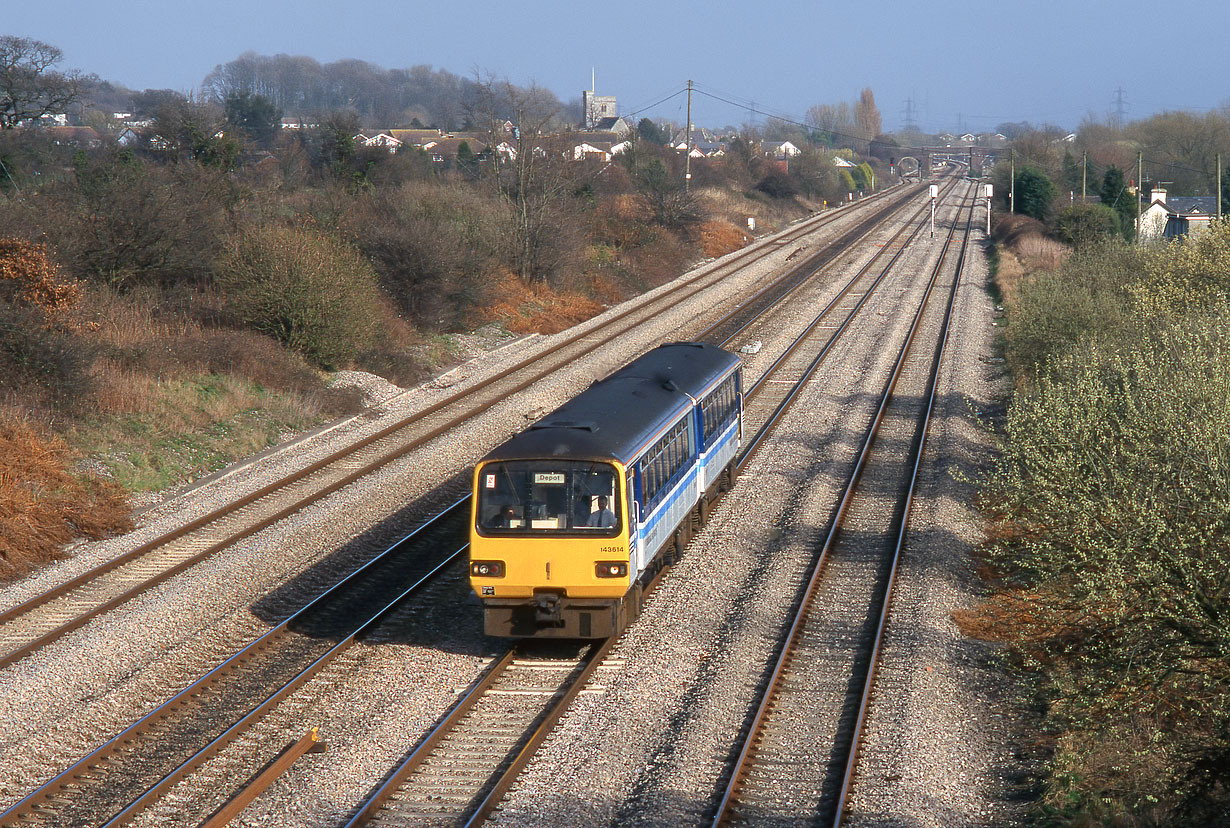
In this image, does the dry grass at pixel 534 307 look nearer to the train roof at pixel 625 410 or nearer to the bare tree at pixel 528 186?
the bare tree at pixel 528 186

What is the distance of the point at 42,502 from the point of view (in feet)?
52.0

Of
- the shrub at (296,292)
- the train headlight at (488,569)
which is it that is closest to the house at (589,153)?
the shrub at (296,292)

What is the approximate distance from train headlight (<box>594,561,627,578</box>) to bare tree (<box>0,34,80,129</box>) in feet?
152

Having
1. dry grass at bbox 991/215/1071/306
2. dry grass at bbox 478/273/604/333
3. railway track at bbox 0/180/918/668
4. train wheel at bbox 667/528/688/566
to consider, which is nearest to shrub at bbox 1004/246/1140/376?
dry grass at bbox 991/215/1071/306

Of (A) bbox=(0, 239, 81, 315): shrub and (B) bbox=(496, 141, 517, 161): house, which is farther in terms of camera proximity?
(B) bbox=(496, 141, 517, 161): house

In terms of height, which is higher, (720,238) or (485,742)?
(720,238)

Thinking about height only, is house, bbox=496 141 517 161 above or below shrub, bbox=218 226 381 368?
above

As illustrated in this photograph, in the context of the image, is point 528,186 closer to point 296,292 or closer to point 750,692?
point 296,292

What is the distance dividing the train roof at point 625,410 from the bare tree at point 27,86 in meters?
42.3

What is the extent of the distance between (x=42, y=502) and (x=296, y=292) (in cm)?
1065

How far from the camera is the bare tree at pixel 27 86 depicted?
49031 mm

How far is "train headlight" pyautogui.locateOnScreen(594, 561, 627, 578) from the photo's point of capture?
36.9 feet

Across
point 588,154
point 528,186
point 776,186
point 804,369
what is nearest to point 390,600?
point 804,369

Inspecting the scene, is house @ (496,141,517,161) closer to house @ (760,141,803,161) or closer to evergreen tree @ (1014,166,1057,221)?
evergreen tree @ (1014,166,1057,221)
